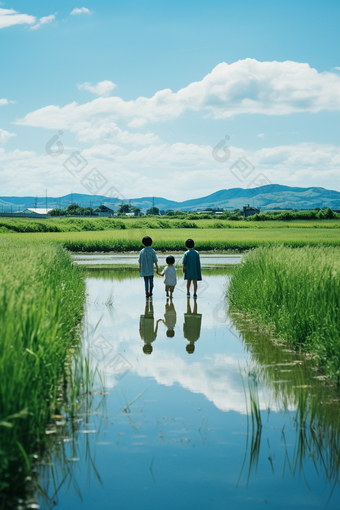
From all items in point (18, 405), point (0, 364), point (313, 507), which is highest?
point (0, 364)

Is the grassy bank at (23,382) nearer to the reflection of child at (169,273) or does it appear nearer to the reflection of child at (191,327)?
the reflection of child at (191,327)

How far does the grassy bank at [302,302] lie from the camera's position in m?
7.77

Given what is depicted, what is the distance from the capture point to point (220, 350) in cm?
915

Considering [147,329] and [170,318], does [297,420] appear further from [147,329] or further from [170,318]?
[170,318]

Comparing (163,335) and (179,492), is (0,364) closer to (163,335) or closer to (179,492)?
(179,492)

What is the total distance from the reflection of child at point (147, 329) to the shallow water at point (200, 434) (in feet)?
0.26

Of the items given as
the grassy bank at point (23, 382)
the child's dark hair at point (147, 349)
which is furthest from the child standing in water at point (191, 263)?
the grassy bank at point (23, 382)

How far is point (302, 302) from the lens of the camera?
9367 millimetres

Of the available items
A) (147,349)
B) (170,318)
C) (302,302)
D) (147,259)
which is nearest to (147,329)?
(170,318)

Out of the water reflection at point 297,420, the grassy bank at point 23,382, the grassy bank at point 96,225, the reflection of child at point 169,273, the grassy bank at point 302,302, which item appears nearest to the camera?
the grassy bank at point 23,382

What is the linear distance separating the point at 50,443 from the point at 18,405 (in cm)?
76

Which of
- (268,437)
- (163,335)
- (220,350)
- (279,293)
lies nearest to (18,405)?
(268,437)

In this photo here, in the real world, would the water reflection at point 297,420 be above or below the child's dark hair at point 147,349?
below

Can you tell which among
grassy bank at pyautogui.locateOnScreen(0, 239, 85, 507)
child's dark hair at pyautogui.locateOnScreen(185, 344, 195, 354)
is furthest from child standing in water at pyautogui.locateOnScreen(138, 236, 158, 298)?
grassy bank at pyautogui.locateOnScreen(0, 239, 85, 507)
